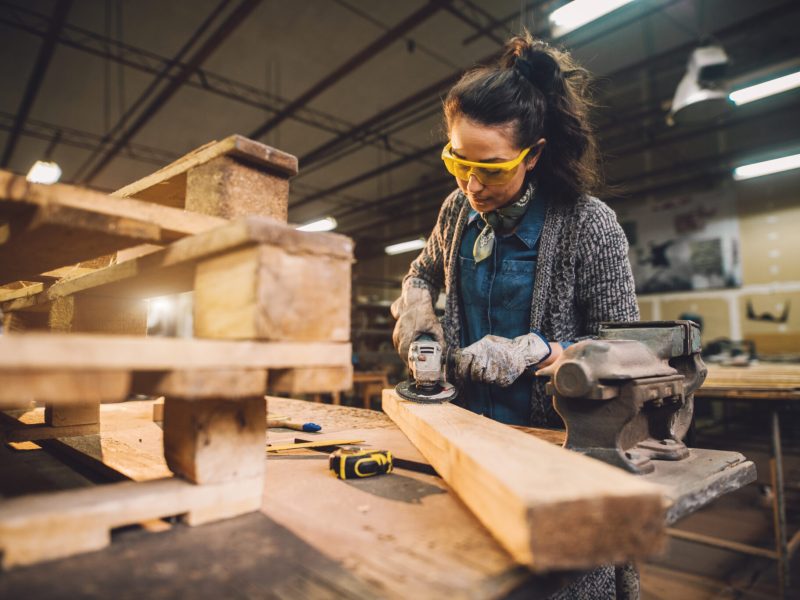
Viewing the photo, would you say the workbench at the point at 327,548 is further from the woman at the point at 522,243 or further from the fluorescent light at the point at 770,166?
the fluorescent light at the point at 770,166

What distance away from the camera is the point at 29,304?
5.35ft

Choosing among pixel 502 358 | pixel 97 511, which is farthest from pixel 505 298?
pixel 97 511

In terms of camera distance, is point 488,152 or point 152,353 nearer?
point 152,353

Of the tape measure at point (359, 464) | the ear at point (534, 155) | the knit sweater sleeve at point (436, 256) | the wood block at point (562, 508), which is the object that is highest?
the ear at point (534, 155)

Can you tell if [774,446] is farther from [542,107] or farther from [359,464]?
[359,464]

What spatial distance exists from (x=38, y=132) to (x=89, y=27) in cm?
420

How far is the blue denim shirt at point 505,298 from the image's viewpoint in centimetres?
204

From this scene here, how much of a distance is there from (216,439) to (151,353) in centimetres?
32

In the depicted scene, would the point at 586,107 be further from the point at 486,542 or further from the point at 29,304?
the point at 29,304

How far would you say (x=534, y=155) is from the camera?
1991 mm

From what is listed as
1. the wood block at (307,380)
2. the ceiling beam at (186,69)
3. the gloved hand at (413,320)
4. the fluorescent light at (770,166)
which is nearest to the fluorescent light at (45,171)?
the ceiling beam at (186,69)

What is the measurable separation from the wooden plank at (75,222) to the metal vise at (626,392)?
99cm

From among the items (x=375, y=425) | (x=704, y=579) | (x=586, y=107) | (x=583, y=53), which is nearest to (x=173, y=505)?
(x=375, y=425)

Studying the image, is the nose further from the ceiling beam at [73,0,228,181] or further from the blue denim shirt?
the ceiling beam at [73,0,228,181]
